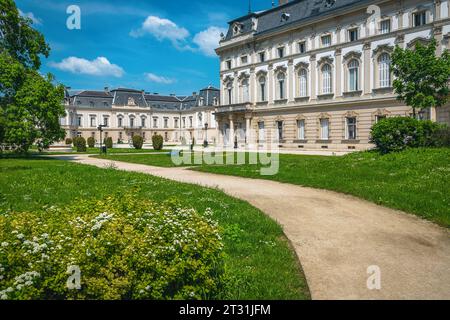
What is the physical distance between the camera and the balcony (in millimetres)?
44656

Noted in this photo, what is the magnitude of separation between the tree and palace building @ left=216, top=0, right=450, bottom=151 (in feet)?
20.6

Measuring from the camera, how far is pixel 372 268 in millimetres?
5270

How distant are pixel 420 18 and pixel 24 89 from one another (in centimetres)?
3366

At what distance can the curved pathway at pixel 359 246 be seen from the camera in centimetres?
465

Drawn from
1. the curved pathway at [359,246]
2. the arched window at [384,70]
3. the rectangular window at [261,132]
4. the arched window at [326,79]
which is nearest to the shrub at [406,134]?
the curved pathway at [359,246]

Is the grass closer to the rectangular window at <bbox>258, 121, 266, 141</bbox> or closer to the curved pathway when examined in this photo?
the curved pathway

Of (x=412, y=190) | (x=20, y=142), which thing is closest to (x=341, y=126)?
(x=412, y=190)

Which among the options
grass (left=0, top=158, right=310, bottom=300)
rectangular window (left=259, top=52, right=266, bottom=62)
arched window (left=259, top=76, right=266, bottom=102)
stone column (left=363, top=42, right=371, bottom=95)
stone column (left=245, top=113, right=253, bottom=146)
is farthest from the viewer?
stone column (left=245, top=113, right=253, bottom=146)

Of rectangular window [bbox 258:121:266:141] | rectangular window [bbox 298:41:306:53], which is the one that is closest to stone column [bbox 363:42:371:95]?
rectangular window [bbox 298:41:306:53]

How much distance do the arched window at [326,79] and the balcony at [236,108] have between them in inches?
415

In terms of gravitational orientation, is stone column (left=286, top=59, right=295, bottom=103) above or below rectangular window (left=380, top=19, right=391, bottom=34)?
below

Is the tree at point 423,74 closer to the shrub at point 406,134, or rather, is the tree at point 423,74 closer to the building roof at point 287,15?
the shrub at point 406,134
